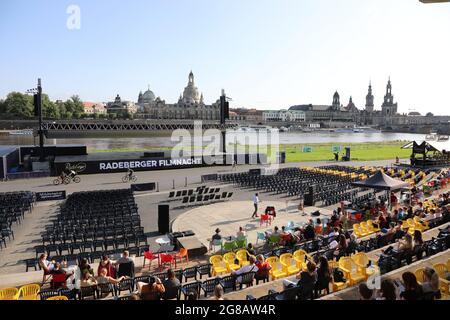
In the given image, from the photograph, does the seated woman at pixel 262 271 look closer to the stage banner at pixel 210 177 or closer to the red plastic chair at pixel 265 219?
the red plastic chair at pixel 265 219

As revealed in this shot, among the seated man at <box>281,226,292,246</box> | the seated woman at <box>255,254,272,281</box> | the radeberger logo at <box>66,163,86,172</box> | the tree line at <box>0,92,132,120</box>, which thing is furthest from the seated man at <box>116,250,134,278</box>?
the tree line at <box>0,92,132,120</box>

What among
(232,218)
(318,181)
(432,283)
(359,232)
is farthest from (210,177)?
(432,283)

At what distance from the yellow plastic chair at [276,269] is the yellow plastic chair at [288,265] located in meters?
0.13

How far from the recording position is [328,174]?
100 feet

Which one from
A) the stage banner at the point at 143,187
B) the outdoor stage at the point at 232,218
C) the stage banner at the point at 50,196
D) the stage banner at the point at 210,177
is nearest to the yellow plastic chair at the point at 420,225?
the outdoor stage at the point at 232,218

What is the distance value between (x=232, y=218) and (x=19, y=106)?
109m

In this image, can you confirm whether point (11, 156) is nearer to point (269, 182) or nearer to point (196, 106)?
point (269, 182)

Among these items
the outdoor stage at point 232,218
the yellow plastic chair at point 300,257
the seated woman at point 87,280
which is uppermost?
the seated woman at point 87,280

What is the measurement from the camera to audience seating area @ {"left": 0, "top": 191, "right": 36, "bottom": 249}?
1495 cm

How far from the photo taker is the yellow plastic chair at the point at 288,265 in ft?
31.8

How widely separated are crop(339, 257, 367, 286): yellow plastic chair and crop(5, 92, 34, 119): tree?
116706 mm

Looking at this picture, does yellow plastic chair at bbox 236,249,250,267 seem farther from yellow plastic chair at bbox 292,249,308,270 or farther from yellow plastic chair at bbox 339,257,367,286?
yellow plastic chair at bbox 339,257,367,286
